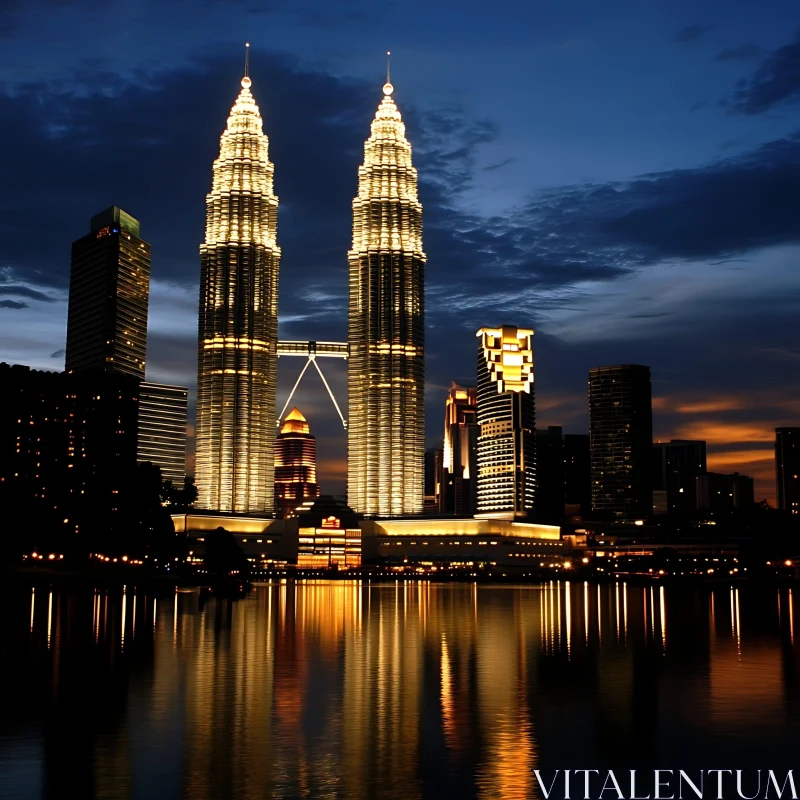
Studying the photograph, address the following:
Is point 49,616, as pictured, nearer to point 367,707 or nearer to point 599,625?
point 599,625

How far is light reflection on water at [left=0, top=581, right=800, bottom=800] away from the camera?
3222cm

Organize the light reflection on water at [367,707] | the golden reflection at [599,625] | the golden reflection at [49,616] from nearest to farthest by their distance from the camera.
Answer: the light reflection on water at [367,707], the golden reflection at [49,616], the golden reflection at [599,625]

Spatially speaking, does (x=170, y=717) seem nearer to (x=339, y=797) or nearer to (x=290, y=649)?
(x=339, y=797)

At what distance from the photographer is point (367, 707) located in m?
43.8

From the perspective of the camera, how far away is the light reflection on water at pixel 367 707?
32219 mm

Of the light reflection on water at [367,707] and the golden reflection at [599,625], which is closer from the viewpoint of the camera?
the light reflection on water at [367,707]

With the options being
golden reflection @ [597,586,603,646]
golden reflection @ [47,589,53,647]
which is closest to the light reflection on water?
golden reflection @ [47,589,53,647]

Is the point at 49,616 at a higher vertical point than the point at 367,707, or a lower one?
higher

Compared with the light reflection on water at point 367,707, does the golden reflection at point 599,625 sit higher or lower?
lower

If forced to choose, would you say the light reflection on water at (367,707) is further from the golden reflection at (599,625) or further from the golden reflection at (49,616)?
the golden reflection at (599,625)

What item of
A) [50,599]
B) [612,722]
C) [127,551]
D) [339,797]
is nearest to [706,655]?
[612,722]

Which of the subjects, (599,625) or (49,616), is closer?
(49,616)

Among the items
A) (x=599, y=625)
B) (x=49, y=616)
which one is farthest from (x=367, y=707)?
(x=599, y=625)

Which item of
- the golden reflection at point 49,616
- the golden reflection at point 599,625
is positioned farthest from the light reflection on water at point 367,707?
the golden reflection at point 599,625
